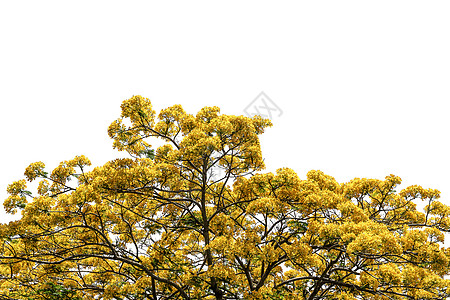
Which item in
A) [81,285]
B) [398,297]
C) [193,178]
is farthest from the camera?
[81,285]

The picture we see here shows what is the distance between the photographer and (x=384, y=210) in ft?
32.8

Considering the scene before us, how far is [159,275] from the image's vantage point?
29.0 ft

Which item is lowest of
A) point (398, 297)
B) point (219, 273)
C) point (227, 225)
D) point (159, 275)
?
point (398, 297)

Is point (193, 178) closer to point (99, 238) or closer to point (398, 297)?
point (99, 238)

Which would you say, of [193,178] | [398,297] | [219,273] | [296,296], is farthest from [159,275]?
[398,297]

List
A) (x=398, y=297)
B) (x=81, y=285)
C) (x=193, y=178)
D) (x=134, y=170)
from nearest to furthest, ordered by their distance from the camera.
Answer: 1. (x=134, y=170)
2. (x=398, y=297)
3. (x=193, y=178)
4. (x=81, y=285)

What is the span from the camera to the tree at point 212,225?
25.6 feet

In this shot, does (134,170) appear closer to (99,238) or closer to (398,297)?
(99,238)

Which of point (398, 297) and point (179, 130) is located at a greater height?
point (179, 130)

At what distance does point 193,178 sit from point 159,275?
2.55 metres

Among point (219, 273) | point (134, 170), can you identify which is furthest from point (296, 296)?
point (134, 170)

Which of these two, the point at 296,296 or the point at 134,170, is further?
the point at 296,296

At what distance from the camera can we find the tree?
780 centimetres

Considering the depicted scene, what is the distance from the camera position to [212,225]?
9547 mm
